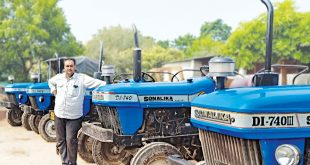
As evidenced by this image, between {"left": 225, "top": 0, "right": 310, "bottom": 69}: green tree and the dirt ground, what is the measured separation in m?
18.1

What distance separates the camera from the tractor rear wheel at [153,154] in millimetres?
5535

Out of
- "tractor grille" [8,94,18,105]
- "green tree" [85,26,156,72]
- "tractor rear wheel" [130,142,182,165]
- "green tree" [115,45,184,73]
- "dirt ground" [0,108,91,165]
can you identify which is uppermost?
"green tree" [85,26,156,72]

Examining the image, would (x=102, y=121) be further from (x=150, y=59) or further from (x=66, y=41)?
(x=150, y=59)

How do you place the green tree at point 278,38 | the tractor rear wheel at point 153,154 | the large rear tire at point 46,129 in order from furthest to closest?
1. the green tree at point 278,38
2. the large rear tire at point 46,129
3. the tractor rear wheel at point 153,154

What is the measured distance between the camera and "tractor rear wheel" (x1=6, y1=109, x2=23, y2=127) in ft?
43.0

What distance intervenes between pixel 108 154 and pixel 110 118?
0.66m

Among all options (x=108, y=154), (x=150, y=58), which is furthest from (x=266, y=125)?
(x=150, y=58)

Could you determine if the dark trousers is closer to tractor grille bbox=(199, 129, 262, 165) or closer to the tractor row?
the tractor row

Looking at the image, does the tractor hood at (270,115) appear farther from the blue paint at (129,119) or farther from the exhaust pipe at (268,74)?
the blue paint at (129,119)

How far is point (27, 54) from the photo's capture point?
2441 centimetres

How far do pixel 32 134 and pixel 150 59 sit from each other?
37.2 meters

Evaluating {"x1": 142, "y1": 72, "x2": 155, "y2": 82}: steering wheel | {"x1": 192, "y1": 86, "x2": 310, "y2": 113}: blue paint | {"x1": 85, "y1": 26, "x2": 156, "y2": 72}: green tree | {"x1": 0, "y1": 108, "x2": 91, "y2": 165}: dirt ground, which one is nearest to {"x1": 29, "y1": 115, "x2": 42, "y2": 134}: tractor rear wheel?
{"x1": 0, "y1": 108, "x2": 91, "y2": 165}: dirt ground

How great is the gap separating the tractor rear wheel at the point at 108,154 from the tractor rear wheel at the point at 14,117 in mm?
7103

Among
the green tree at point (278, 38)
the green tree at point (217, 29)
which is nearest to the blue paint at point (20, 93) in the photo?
the green tree at point (278, 38)
